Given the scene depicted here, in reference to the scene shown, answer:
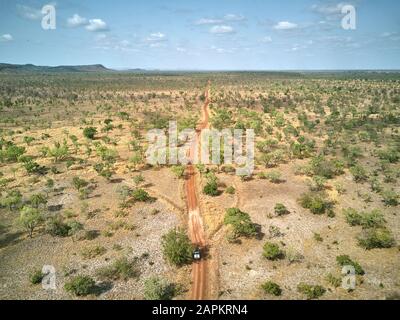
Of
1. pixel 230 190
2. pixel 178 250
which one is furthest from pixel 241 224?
pixel 230 190

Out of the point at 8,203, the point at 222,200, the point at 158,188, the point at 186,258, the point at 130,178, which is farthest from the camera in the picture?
the point at 130,178

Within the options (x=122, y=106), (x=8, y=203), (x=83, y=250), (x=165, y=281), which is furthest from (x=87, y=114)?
(x=165, y=281)

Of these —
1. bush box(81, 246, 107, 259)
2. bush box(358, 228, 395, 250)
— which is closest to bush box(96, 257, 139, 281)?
bush box(81, 246, 107, 259)

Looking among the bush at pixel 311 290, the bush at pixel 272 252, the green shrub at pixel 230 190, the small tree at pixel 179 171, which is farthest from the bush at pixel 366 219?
the small tree at pixel 179 171

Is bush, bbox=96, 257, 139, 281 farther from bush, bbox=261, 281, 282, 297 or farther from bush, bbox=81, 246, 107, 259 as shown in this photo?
bush, bbox=261, 281, 282, 297
